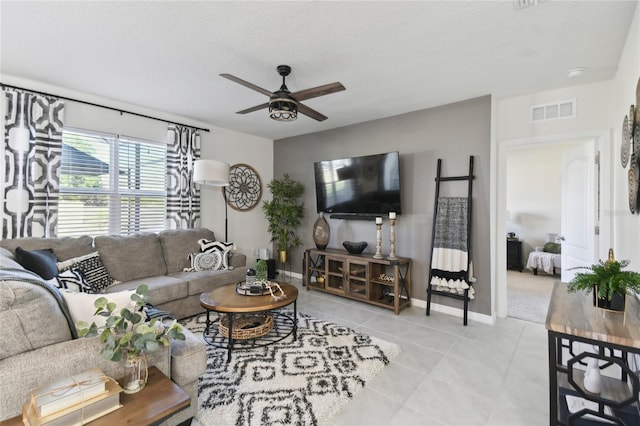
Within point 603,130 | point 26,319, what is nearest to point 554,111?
point 603,130

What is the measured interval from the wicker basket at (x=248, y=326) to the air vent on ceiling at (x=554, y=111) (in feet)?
11.9

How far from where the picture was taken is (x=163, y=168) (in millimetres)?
4117

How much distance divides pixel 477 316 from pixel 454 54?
283cm

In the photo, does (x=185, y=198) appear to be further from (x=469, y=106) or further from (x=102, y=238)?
(x=469, y=106)

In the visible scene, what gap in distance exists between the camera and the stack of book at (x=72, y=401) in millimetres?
1025

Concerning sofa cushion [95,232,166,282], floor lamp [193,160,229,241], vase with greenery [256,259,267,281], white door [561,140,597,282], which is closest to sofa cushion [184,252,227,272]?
sofa cushion [95,232,166,282]

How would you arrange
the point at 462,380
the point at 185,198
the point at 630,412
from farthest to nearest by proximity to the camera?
the point at 185,198 < the point at 462,380 < the point at 630,412

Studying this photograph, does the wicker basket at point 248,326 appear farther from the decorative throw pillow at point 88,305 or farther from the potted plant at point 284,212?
the potted plant at point 284,212

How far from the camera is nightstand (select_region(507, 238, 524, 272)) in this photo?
6039mm

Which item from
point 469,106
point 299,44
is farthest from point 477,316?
point 299,44

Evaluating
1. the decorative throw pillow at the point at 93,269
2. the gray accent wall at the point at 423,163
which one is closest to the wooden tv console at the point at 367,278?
the gray accent wall at the point at 423,163

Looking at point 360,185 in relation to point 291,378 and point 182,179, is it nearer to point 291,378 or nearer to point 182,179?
point 182,179

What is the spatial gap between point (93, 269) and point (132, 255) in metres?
0.46

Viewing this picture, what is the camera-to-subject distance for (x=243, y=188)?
5086mm
